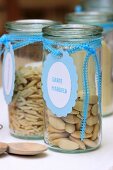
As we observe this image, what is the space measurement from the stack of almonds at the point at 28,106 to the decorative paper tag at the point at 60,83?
0.05m

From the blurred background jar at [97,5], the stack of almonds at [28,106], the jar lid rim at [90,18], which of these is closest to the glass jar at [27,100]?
the stack of almonds at [28,106]

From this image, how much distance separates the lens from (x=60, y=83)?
66 cm

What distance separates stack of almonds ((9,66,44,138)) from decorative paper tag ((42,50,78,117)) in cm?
5

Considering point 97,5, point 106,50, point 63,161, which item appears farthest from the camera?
point 97,5

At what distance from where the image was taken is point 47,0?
2494 millimetres

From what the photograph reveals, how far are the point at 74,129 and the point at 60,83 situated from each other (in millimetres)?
63

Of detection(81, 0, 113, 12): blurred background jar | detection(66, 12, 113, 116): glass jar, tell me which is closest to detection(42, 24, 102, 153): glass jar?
detection(66, 12, 113, 116): glass jar

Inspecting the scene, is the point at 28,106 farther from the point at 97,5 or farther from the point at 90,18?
the point at 97,5

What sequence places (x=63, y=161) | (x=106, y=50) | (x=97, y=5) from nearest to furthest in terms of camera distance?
(x=63, y=161)
(x=106, y=50)
(x=97, y=5)

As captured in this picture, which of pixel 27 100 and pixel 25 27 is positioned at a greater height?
pixel 25 27

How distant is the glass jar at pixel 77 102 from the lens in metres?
0.66

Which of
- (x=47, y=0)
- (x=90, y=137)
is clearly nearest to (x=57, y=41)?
(x=90, y=137)

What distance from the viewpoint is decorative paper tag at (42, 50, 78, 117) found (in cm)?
65

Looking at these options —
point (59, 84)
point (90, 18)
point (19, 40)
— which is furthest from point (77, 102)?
point (90, 18)
